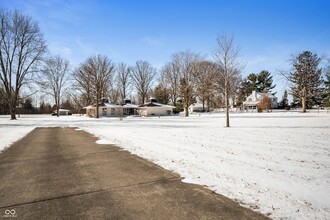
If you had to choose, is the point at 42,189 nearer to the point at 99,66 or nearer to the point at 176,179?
the point at 176,179

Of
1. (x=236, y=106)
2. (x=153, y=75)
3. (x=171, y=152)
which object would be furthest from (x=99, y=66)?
(x=236, y=106)

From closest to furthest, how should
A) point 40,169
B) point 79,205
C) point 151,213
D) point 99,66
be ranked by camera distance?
point 151,213 < point 79,205 < point 40,169 < point 99,66

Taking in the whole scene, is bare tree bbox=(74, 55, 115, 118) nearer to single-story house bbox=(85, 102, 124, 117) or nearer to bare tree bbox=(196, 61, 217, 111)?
single-story house bbox=(85, 102, 124, 117)

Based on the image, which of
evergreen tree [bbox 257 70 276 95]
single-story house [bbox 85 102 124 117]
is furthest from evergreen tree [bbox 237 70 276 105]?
single-story house [bbox 85 102 124 117]

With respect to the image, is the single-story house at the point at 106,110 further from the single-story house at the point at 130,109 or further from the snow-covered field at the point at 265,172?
the snow-covered field at the point at 265,172

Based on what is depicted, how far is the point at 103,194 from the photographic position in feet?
15.7

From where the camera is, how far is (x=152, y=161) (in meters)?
7.98

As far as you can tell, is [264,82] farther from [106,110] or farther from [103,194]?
[103,194]

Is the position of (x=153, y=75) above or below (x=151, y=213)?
above

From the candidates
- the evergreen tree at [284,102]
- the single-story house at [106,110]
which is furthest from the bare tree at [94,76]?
the evergreen tree at [284,102]

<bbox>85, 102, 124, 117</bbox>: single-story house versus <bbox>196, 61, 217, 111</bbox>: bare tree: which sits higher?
<bbox>196, 61, 217, 111</bbox>: bare tree

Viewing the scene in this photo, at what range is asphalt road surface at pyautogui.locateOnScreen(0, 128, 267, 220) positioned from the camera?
3857 mm

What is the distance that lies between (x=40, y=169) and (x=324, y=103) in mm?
76919

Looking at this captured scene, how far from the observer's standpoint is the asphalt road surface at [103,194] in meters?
3.86
